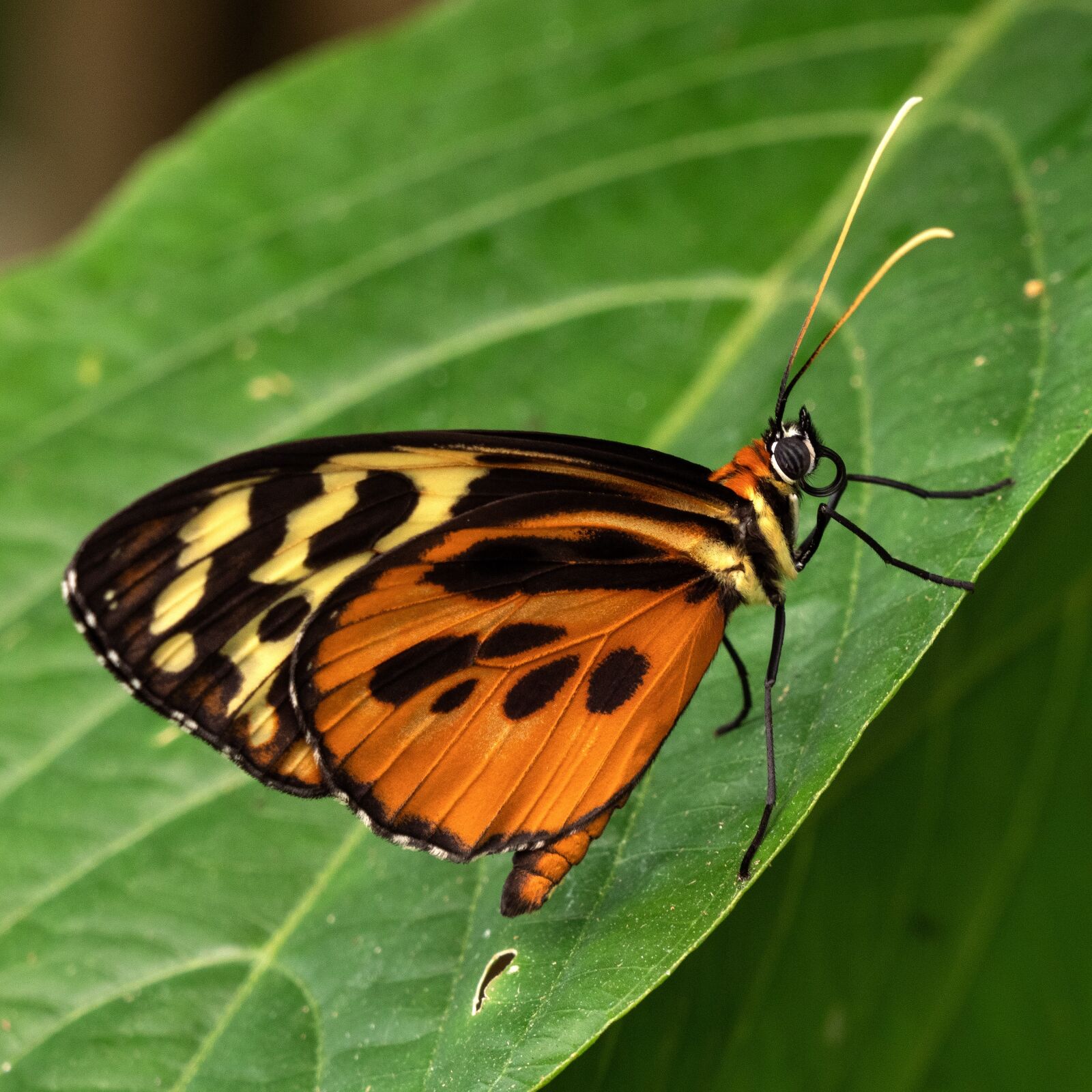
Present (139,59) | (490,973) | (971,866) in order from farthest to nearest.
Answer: (139,59), (971,866), (490,973)

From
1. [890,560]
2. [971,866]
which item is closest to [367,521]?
[890,560]

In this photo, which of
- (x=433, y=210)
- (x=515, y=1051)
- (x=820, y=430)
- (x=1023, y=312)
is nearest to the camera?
(x=515, y=1051)

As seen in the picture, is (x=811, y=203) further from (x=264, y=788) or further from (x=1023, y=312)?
(x=264, y=788)

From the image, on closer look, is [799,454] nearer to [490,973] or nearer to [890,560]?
[890,560]

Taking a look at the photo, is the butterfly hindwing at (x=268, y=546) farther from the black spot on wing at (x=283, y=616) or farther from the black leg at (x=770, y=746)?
the black leg at (x=770, y=746)

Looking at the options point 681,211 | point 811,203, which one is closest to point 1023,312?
point 811,203

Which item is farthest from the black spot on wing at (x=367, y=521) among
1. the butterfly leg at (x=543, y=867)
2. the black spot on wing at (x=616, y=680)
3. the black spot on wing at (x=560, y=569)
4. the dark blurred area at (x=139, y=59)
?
the dark blurred area at (x=139, y=59)
